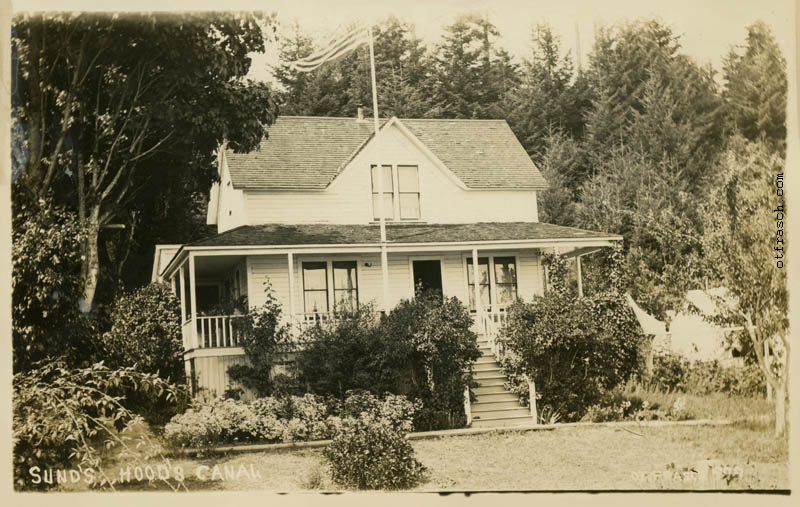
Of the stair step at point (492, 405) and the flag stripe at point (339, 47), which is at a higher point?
the flag stripe at point (339, 47)

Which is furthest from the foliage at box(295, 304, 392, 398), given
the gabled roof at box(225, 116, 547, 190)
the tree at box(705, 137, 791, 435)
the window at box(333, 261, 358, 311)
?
the tree at box(705, 137, 791, 435)

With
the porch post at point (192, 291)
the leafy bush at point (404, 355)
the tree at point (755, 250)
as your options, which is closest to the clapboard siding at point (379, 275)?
the leafy bush at point (404, 355)

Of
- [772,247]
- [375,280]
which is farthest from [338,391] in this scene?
[772,247]

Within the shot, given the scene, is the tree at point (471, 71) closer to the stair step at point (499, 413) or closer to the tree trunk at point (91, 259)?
the stair step at point (499, 413)

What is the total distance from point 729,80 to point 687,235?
1.67 meters

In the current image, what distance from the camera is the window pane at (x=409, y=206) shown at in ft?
35.3

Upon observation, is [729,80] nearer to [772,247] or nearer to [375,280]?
[772,247]

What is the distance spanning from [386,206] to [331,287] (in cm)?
127

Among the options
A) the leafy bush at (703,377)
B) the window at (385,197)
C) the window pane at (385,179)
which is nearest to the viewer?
the leafy bush at (703,377)

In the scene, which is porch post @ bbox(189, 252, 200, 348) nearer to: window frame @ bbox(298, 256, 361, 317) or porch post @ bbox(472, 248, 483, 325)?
window frame @ bbox(298, 256, 361, 317)

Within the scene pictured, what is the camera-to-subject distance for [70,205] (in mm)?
9453

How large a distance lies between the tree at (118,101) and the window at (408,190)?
191cm

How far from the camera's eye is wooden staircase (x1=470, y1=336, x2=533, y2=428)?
969 centimetres

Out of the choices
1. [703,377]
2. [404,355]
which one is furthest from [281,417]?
[703,377]
